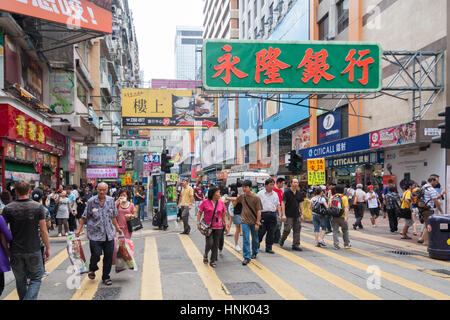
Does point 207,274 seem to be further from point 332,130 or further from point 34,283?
point 332,130

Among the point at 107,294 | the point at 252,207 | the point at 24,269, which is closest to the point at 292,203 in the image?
the point at 252,207

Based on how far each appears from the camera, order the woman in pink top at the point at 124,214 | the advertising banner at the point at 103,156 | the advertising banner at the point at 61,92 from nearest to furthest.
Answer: the woman in pink top at the point at 124,214 → the advertising banner at the point at 61,92 → the advertising banner at the point at 103,156

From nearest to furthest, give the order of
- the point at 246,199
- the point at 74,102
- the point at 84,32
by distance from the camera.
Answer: the point at 246,199 < the point at 84,32 < the point at 74,102

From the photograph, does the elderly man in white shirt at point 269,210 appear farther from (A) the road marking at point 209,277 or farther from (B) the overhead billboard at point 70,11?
(B) the overhead billboard at point 70,11

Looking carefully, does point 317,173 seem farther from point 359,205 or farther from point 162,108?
point 162,108

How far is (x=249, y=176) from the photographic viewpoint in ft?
95.7

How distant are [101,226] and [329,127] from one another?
23.4 meters

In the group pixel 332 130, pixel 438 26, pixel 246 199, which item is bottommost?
pixel 246 199

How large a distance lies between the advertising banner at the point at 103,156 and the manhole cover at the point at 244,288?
988 inches

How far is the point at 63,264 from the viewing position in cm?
912

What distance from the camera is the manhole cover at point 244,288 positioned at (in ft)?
20.8

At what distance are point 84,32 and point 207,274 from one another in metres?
15.3

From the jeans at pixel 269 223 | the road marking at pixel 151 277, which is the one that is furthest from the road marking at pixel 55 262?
the jeans at pixel 269 223
